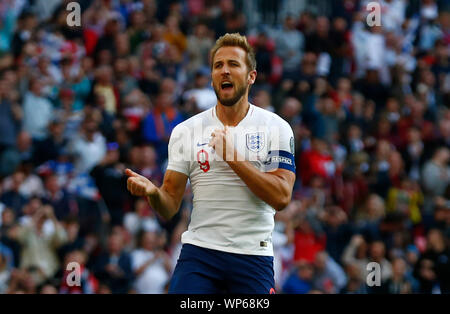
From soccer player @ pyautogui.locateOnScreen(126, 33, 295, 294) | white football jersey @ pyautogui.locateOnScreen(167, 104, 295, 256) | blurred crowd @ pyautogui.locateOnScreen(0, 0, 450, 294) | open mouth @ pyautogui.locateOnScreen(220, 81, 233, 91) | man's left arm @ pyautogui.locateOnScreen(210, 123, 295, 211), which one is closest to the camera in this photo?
man's left arm @ pyautogui.locateOnScreen(210, 123, 295, 211)

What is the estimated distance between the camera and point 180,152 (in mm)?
5590

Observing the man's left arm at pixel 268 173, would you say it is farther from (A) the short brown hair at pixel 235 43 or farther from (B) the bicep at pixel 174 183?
(A) the short brown hair at pixel 235 43

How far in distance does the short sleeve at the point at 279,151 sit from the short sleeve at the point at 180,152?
1.76ft

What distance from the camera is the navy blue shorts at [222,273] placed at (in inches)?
208

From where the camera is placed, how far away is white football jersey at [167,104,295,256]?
5367 millimetres

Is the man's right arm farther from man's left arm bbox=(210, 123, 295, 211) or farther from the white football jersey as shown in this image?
man's left arm bbox=(210, 123, 295, 211)

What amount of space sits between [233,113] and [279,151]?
43 centimetres

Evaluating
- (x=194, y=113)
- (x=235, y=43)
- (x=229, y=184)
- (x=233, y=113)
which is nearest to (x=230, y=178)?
(x=229, y=184)

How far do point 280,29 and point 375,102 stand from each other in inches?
87.1

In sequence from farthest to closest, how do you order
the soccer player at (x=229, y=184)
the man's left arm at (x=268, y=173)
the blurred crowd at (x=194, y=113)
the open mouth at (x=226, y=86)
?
the blurred crowd at (x=194, y=113) < the open mouth at (x=226, y=86) < the soccer player at (x=229, y=184) < the man's left arm at (x=268, y=173)

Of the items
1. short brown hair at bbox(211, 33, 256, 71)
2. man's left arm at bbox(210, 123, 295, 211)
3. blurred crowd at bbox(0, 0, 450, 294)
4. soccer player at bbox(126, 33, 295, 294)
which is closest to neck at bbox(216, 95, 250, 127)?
soccer player at bbox(126, 33, 295, 294)

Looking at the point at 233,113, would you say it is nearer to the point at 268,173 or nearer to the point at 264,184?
the point at 268,173

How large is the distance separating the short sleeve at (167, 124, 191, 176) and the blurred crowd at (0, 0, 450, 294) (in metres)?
4.80

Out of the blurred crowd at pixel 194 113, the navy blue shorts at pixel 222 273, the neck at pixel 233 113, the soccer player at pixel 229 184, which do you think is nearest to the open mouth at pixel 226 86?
the soccer player at pixel 229 184
